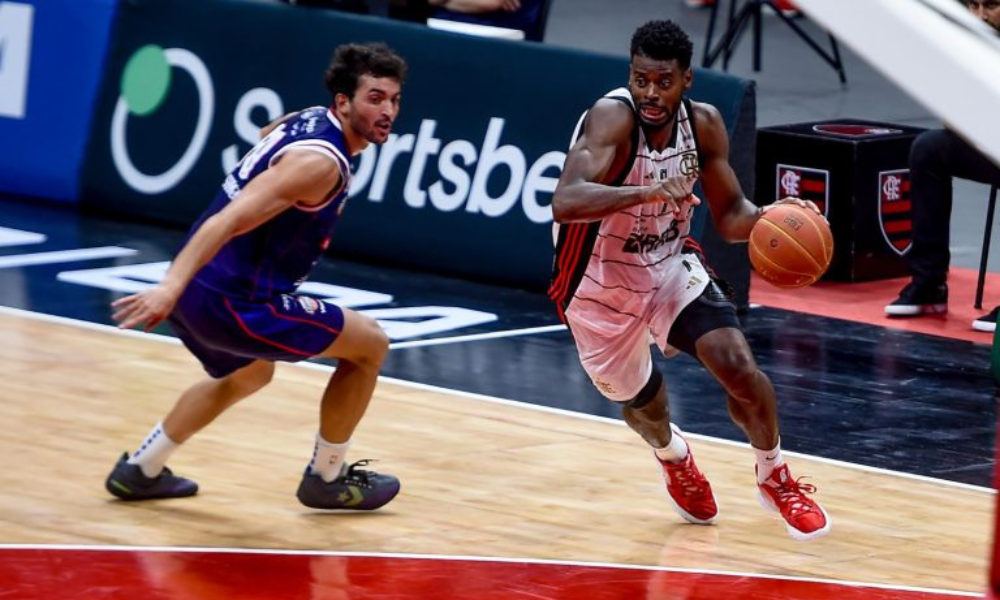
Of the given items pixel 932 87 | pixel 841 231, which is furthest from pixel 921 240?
pixel 932 87

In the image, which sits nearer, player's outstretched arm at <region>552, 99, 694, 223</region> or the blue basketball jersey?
player's outstretched arm at <region>552, 99, 694, 223</region>

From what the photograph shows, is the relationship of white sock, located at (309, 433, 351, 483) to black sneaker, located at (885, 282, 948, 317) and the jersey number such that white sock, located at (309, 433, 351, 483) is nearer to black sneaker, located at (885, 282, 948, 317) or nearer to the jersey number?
the jersey number

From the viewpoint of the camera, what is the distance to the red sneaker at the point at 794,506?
673 centimetres

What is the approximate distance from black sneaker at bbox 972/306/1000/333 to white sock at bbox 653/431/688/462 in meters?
3.92

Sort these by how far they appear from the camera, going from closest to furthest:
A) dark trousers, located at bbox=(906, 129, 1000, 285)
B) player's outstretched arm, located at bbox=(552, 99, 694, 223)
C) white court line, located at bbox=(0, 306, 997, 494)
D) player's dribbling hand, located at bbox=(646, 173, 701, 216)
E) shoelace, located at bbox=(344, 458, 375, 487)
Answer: player's dribbling hand, located at bbox=(646, 173, 701, 216)
player's outstretched arm, located at bbox=(552, 99, 694, 223)
shoelace, located at bbox=(344, 458, 375, 487)
white court line, located at bbox=(0, 306, 997, 494)
dark trousers, located at bbox=(906, 129, 1000, 285)

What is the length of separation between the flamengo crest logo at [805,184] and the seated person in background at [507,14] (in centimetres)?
182

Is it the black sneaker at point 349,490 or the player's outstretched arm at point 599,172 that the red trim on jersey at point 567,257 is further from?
the black sneaker at point 349,490

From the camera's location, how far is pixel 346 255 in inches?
470

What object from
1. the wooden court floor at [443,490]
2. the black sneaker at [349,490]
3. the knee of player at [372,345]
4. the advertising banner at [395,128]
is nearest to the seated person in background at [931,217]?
the advertising banner at [395,128]

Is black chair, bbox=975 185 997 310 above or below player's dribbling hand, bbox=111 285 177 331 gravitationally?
below

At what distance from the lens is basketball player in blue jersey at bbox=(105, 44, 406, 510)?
6621mm

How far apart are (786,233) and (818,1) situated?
3.22 meters

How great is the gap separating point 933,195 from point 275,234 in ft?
17.4

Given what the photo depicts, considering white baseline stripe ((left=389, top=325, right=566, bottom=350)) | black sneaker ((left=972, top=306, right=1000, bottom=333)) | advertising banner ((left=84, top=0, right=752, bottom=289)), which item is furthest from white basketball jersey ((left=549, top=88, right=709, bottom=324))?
black sneaker ((left=972, top=306, right=1000, bottom=333))
